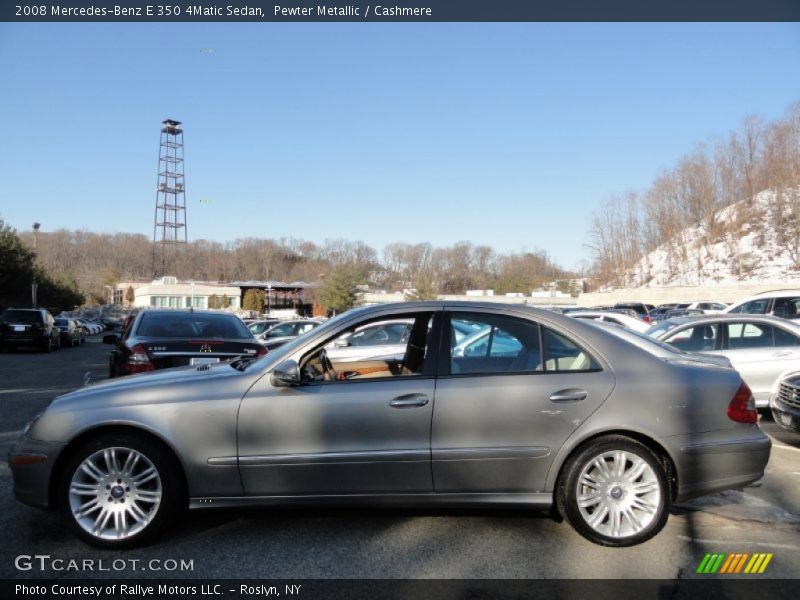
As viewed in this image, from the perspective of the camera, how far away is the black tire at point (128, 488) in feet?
13.5

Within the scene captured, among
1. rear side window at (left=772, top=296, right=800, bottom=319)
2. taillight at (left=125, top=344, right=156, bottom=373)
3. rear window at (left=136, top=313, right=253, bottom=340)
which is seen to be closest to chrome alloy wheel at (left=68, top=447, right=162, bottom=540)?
taillight at (left=125, top=344, right=156, bottom=373)

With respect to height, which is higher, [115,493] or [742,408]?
[742,408]

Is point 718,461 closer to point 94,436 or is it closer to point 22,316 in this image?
point 94,436

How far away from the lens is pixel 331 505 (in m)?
4.15

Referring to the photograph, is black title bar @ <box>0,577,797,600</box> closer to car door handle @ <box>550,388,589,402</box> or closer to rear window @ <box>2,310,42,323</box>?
car door handle @ <box>550,388,589,402</box>

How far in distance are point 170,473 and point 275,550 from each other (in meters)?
0.81

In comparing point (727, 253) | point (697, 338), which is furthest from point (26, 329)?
point (727, 253)

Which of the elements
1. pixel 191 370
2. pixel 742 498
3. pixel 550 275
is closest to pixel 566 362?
pixel 742 498

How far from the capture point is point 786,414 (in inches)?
284

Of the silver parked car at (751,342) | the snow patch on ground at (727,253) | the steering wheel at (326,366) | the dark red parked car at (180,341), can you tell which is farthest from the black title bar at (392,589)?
the snow patch on ground at (727,253)

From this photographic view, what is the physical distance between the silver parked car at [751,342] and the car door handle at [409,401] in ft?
19.4

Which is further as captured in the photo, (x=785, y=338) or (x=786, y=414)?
(x=785, y=338)

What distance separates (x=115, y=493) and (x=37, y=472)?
507 millimetres

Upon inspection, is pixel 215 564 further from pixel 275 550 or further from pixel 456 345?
pixel 456 345
